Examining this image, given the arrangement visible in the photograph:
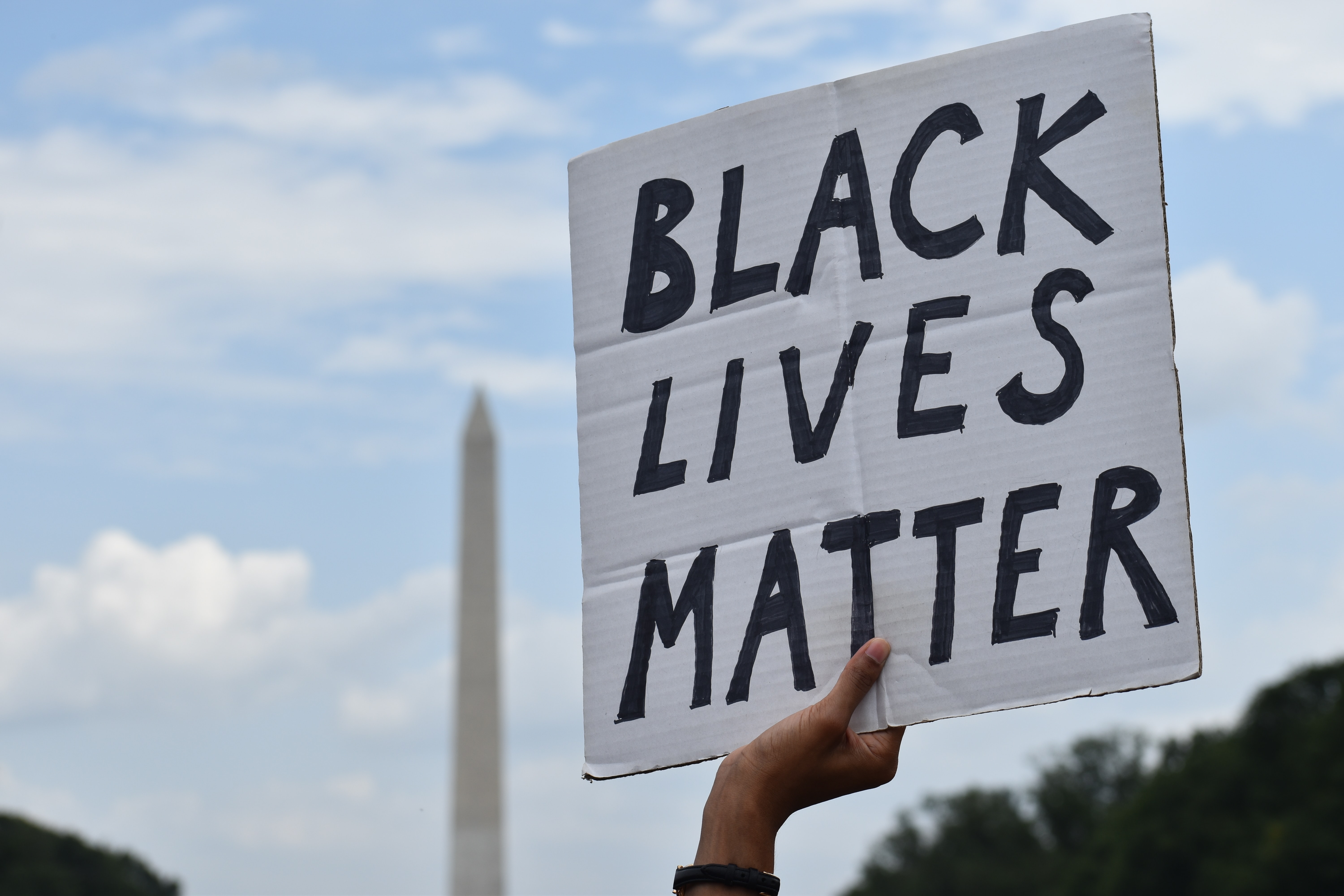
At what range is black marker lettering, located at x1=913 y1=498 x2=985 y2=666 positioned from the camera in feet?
9.61

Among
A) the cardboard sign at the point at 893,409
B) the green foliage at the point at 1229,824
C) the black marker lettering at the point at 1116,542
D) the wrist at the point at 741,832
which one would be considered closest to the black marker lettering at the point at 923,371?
the cardboard sign at the point at 893,409

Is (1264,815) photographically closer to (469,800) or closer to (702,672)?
(469,800)

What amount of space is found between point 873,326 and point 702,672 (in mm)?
703

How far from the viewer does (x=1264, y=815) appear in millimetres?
31312

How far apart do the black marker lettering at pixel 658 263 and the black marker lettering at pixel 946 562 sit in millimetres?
670

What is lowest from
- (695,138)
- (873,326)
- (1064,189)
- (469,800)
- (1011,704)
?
(1011,704)

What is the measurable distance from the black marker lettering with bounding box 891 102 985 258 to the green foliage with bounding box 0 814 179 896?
36772mm

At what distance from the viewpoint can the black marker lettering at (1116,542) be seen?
2.84m

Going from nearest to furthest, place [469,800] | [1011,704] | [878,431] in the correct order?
[1011,704]
[878,431]
[469,800]

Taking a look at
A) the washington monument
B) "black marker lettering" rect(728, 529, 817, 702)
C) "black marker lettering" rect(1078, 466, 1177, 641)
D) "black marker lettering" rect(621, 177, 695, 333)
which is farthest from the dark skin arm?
the washington monument

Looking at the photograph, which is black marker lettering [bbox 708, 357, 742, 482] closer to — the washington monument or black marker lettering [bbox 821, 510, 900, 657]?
black marker lettering [bbox 821, 510, 900, 657]

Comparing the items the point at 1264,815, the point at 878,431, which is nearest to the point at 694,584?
the point at 878,431

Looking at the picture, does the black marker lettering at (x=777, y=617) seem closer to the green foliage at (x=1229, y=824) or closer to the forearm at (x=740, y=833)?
the forearm at (x=740, y=833)

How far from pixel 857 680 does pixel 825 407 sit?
0.51 metres
